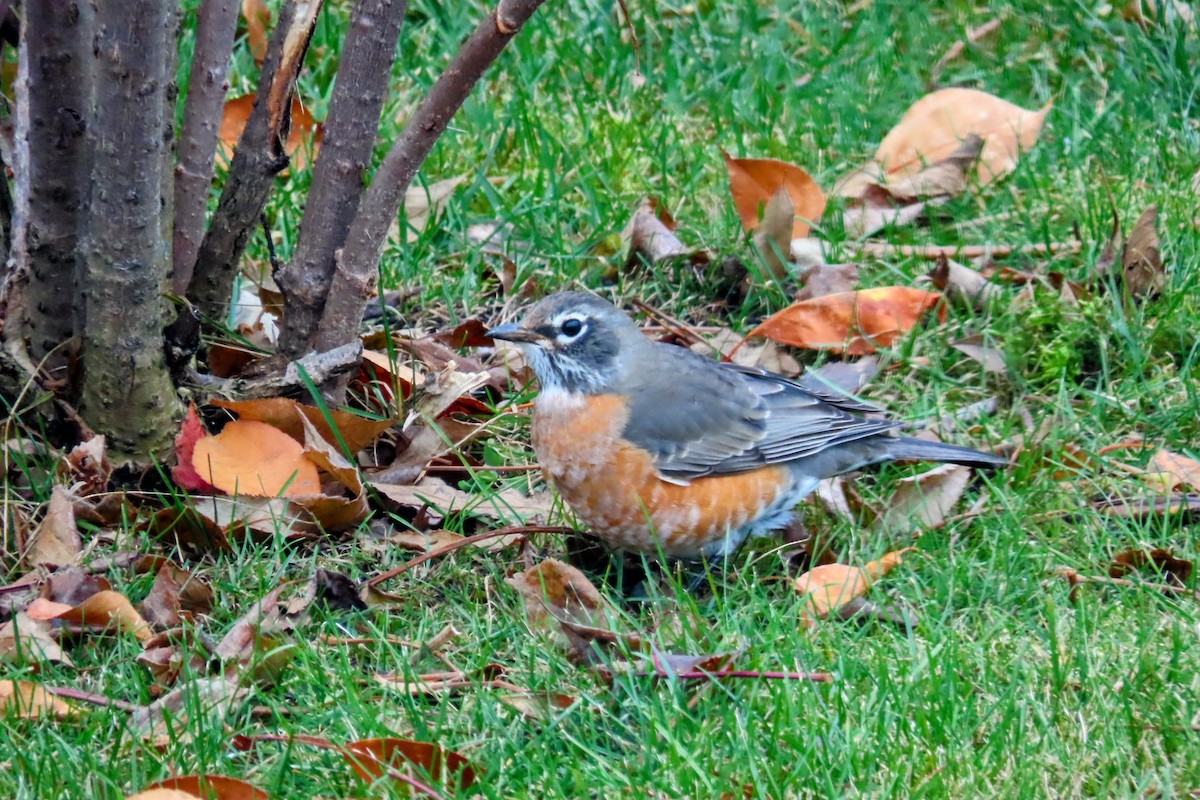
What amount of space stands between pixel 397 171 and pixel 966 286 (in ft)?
7.61

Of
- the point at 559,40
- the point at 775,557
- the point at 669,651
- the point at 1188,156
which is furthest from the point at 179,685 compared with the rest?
the point at 1188,156

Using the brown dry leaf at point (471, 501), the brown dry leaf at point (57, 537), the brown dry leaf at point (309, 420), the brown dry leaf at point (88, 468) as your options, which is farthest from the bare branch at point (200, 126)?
the brown dry leaf at point (471, 501)

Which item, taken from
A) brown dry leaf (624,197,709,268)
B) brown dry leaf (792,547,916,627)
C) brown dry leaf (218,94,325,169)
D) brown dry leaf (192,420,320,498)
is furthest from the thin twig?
brown dry leaf (218,94,325,169)

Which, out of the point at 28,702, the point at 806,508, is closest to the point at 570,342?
the point at 806,508

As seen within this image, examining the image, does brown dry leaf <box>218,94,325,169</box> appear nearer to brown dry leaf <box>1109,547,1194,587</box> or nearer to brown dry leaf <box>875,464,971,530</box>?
brown dry leaf <box>875,464,971,530</box>

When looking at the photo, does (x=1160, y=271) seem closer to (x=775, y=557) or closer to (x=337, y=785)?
(x=775, y=557)

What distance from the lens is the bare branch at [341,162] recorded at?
4.06 metres

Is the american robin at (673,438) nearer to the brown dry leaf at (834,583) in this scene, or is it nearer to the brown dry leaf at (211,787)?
the brown dry leaf at (834,583)

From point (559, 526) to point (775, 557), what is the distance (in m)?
0.66

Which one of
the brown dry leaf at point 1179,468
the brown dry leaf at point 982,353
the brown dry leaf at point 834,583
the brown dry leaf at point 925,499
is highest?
the brown dry leaf at point 834,583

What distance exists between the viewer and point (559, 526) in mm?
4344

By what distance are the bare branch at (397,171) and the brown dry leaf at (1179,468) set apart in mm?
2434

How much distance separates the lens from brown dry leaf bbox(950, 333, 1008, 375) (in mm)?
5117

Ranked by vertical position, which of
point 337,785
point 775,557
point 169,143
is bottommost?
point 775,557
